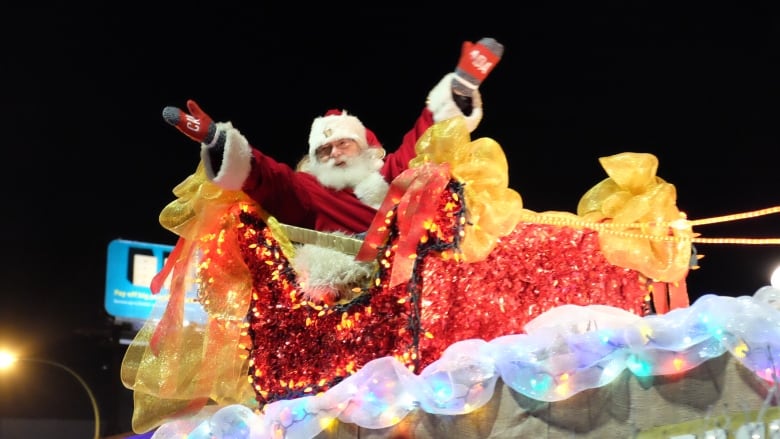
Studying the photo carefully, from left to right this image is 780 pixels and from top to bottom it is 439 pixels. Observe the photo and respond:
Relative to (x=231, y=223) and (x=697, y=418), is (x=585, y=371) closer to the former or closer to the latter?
(x=697, y=418)

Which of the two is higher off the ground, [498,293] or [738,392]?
[498,293]

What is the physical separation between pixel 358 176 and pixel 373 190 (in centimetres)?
12

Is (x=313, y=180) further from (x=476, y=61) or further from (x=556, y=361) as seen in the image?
(x=556, y=361)

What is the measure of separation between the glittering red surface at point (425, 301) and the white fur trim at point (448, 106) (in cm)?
41

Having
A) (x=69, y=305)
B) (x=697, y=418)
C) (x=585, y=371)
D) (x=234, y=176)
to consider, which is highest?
(x=69, y=305)

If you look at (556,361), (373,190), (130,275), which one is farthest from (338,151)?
(130,275)

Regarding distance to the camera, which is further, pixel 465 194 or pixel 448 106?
pixel 448 106

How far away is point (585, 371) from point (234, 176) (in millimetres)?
1130

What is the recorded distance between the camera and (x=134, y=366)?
2.43m

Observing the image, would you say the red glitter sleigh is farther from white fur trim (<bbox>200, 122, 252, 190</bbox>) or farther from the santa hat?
the santa hat

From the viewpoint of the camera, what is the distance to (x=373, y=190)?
2.73 metres

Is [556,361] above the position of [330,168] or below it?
below

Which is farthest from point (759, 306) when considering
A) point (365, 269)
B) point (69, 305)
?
point (69, 305)

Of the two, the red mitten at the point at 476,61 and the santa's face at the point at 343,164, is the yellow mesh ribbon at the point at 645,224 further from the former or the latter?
the santa's face at the point at 343,164
